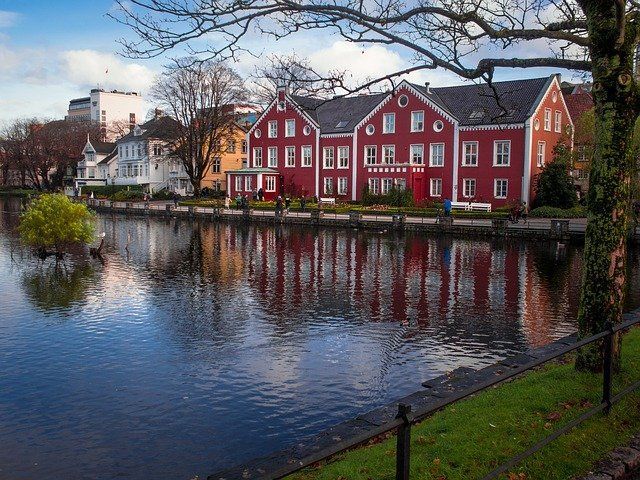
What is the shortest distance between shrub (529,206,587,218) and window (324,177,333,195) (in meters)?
22.3

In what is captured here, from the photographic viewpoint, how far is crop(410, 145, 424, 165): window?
55031mm

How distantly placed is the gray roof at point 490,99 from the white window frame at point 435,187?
5652 millimetres

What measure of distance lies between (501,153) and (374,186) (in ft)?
41.5

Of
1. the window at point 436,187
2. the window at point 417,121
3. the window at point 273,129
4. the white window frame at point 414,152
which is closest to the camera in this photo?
the window at point 436,187

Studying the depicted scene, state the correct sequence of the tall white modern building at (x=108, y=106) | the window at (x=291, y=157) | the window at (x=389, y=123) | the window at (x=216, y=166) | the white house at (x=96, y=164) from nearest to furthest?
1. the window at (x=389, y=123)
2. the window at (x=291, y=157)
3. the window at (x=216, y=166)
4. the white house at (x=96, y=164)
5. the tall white modern building at (x=108, y=106)

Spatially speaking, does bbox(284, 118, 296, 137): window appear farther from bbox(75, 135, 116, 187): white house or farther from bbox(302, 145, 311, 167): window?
bbox(75, 135, 116, 187): white house

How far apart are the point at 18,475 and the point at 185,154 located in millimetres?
63339

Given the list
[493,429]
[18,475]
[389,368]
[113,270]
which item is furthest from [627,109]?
[113,270]

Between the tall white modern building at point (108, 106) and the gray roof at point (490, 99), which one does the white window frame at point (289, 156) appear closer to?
the gray roof at point (490, 99)

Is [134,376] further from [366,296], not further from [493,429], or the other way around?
[366,296]

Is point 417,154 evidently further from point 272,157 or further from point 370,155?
point 272,157

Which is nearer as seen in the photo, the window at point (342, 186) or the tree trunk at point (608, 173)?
the tree trunk at point (608, 173)

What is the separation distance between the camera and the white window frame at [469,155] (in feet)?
169

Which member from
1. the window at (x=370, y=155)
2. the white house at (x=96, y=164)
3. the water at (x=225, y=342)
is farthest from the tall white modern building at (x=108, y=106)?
the water at (x=225, y=342)
